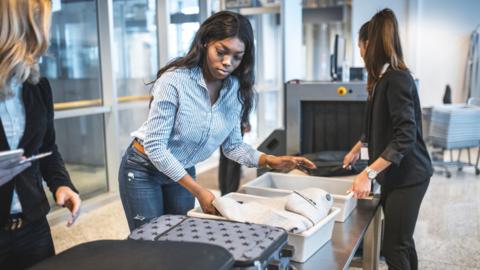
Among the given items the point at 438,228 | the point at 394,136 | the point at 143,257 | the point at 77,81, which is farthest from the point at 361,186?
the point at 77,81

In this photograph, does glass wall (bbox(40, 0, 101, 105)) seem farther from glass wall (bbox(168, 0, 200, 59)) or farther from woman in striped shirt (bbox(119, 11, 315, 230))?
woman in striped shirt (bbox(119, 11, 315, 230))

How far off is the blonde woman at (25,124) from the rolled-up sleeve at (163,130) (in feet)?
0.92

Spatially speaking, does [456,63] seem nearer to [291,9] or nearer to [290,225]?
[291,9]

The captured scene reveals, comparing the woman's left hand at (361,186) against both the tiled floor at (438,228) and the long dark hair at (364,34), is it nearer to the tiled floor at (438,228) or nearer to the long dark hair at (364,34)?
the long dark hair at (364,34)

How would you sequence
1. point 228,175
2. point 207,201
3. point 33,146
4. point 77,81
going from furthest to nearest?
1. point 77,81
2. point 228,175
3. point 207,201
4. point 33,146

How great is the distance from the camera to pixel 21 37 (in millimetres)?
937

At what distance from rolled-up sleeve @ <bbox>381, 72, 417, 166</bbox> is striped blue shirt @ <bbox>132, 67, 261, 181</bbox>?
49 cm

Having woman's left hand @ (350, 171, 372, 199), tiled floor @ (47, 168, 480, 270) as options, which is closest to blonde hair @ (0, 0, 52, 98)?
woman's left hand @ (350, 171, 372, 199)

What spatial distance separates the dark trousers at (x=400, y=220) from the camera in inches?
64.2

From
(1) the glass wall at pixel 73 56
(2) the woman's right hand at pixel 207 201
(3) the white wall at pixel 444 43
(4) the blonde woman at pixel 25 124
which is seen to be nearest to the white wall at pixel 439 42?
(3) the white wall at pixel 444 43

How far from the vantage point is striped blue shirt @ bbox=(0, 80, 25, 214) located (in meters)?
0.98

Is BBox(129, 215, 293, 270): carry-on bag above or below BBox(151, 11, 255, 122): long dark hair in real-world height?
below

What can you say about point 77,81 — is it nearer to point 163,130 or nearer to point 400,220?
point 163,130

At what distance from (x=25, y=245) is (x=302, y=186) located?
102 cm
